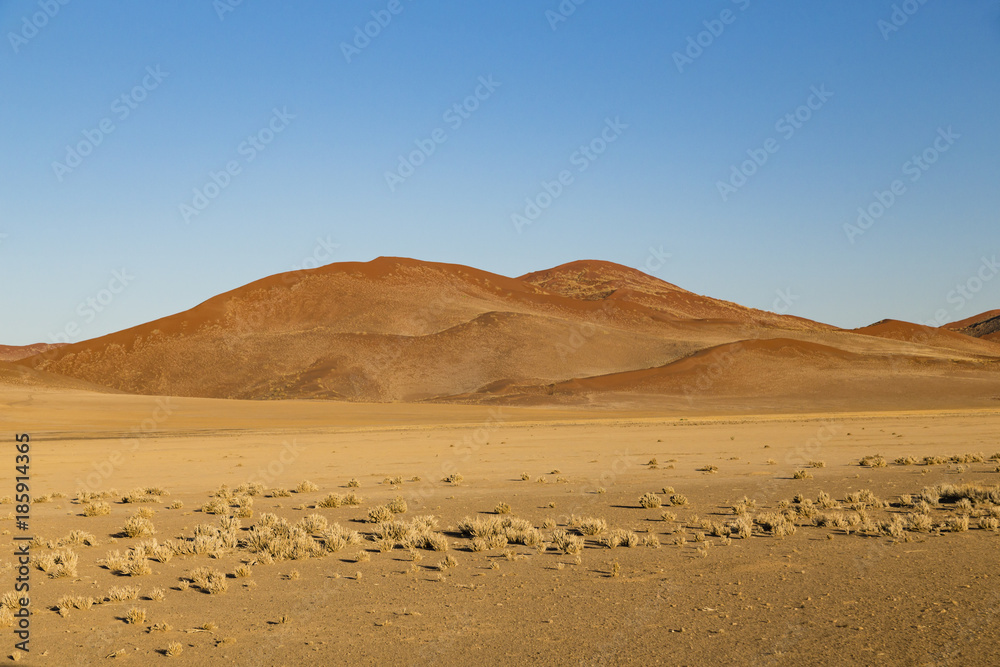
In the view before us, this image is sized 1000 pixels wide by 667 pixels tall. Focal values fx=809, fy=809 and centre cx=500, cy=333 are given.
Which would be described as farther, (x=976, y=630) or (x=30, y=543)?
(x=30, y=543)

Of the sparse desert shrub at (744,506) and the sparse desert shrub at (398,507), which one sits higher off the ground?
the sparse desert shrub at (744,506)

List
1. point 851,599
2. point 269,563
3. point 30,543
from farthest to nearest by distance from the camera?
point 30,543
point 269,563
point 851,599

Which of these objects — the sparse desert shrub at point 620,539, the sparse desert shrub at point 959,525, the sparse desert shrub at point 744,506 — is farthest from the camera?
the sparse desert shrub at point 744,506

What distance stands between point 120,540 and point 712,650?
10.2 meters

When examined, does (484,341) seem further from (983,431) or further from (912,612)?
(912,612)

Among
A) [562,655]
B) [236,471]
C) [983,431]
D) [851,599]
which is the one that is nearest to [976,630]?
[851,599]

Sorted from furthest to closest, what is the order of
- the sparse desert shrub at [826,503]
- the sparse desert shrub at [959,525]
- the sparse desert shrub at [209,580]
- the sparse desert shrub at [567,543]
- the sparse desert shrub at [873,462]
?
1. the sparse desert shrub at [873,462]
2. the sparse desert shrub at [826,503]
3. the sparse desert shrub at [959,525]
4. the sparse desert shrub at [567,543]
5. the sparse desert shrub at [209,580]

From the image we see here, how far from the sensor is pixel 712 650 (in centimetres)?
747

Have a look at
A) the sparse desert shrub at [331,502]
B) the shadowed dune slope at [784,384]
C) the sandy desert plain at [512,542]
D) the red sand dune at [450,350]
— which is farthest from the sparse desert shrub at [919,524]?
the red sand dune at [450,350]

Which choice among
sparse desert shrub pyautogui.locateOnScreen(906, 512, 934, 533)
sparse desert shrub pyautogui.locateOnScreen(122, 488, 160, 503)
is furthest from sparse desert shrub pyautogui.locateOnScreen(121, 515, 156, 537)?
sparse desert shrub pyautogui.locateOnScreen(906, 512, 934, 533)

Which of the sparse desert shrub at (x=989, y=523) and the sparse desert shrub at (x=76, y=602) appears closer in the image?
the sparse desert shrub at (x=76, y=602)

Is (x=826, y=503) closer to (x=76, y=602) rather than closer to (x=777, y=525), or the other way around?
(x=777, y=525)

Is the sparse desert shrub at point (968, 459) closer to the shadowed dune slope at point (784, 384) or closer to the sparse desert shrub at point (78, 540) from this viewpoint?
the sparse desert shrub at point (78, 540)

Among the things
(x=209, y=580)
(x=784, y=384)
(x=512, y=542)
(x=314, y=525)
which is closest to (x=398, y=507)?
(x=314, y=525)
